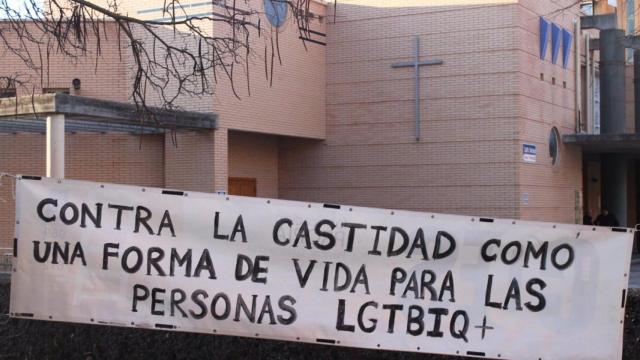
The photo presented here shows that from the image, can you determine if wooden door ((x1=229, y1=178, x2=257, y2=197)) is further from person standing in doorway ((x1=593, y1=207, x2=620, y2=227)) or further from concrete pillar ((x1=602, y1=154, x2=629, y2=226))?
concrete pillar ((x1=602, y1=154, x2=629, y2=226))

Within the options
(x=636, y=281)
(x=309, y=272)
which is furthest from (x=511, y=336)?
(x=636, y=281)

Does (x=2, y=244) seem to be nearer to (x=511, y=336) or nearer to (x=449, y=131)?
(x=449, y=131)

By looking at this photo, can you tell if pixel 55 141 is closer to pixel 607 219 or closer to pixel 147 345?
pixel 147 345

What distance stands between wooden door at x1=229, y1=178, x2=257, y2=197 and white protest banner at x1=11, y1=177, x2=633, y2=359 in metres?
16.8

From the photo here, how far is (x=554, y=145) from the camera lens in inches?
1008

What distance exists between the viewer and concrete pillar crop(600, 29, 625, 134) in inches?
1071

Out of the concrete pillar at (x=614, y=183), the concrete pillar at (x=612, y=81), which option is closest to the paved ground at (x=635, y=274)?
the concrete pillar at (x=614, y=183)

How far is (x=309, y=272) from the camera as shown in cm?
565

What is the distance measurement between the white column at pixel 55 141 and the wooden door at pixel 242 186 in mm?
6268

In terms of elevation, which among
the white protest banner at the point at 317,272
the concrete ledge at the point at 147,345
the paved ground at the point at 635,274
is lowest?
the paved ground at the point at 635,274

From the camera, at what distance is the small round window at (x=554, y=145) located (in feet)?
83.1

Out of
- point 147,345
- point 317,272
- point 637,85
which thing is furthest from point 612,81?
point 317,272

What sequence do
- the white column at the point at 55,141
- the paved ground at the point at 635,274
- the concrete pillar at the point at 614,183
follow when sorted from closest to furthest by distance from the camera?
1. the white column at the point at 55,141
2. the paved ground at the point at 635,274
3. the concrete pillar at the point at 614,183

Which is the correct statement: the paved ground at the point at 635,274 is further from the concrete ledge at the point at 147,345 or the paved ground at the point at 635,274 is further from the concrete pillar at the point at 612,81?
the concrete ledge at the point at 147,345
